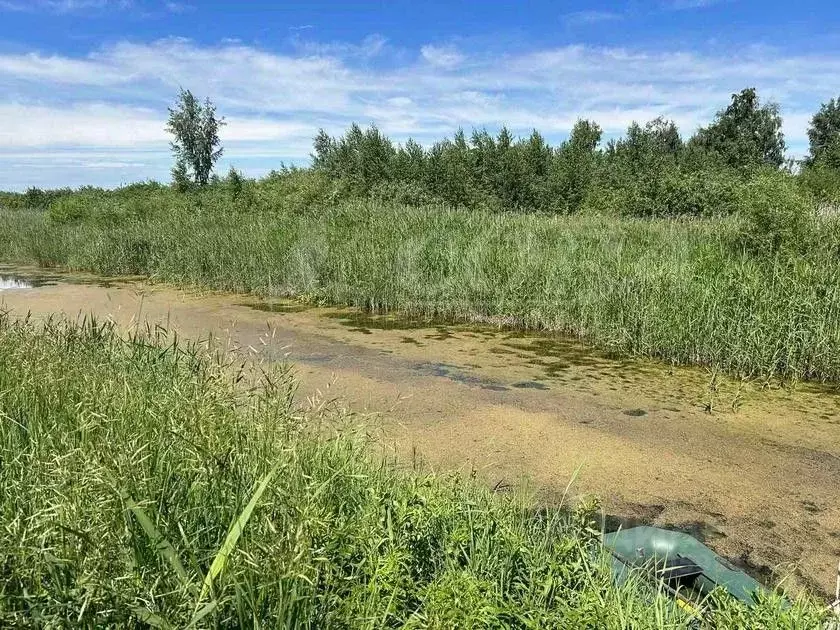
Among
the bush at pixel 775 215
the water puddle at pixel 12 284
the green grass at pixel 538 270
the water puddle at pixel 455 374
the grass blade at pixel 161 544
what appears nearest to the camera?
the grass blade at pixel 161 544

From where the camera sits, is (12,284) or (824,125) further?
(824,125)

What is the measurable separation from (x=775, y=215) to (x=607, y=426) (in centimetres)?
368

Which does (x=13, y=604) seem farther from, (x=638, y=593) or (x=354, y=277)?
(x=354, y=277)

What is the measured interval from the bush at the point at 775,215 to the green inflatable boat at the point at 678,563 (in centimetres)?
467

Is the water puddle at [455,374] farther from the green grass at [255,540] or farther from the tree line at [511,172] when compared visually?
the tree line at [511,172]

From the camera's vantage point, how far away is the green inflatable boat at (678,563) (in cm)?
205

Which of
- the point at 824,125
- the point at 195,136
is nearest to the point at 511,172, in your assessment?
the point at 195,136

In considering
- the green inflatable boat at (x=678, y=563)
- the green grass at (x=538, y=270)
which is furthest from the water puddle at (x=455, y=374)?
the green inflatable boat at (x=678, y=563)

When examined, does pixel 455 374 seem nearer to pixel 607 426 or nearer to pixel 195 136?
pixel 607 426

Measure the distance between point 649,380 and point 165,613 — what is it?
4.45 metres

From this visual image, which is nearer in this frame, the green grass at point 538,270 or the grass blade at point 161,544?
the grass blade at point 161,544

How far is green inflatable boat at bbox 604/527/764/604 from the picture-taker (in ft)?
6.72

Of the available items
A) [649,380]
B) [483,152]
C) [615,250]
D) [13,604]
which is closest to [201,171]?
[483,152]

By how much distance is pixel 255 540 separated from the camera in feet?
4.73
